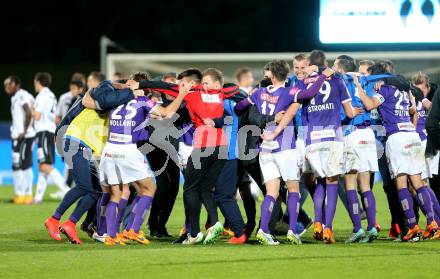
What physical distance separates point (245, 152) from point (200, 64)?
11625 millimetres

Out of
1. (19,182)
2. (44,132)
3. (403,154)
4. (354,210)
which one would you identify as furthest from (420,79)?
(19,182)

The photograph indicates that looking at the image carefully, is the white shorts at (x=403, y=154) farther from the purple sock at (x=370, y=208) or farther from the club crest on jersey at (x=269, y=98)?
the club crest on jersey at (x=269, y=98)

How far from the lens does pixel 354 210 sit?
37.6ft

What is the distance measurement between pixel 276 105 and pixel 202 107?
80 centimetres

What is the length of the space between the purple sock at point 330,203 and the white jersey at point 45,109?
797 cm

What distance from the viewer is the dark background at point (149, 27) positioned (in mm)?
35469

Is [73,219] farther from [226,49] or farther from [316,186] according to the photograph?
[226,49]

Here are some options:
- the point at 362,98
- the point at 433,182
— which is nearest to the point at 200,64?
the point at 433,182

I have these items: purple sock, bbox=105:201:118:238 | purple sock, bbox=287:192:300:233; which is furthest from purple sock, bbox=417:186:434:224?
purple sock, bbox=105:201:118:238

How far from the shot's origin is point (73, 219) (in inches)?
453

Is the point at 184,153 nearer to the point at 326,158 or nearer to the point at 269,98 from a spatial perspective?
→ the point at 269,98

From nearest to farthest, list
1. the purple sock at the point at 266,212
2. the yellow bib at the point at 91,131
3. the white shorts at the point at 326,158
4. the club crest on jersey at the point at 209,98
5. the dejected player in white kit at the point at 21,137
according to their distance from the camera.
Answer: the purple sock at the point at 266,212
the white shorts at the point at 326,158
the club crest on jersey at the point at 209,98
the yellow bib at the point at 91,131
the dejected player in white kit at the point at 21,137

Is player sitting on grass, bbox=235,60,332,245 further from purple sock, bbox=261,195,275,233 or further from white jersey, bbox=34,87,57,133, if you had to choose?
white jersey, bbox=34,87,57,133

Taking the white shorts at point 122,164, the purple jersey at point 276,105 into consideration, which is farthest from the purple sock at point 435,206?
the white shorts at point 122,164
